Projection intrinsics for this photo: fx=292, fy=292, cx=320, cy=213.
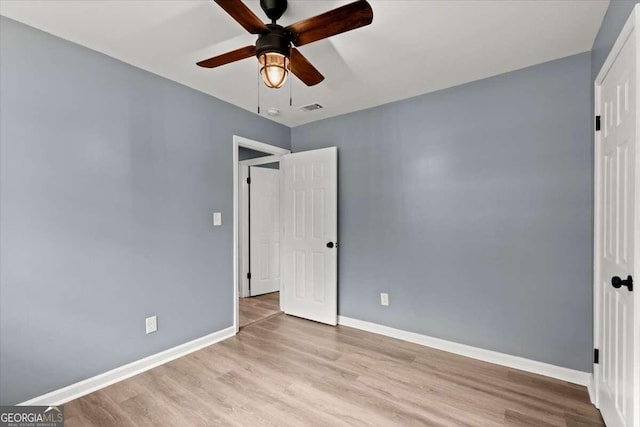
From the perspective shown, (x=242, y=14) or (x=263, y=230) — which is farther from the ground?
(x=242, y=14)

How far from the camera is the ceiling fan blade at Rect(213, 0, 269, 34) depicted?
1.27m

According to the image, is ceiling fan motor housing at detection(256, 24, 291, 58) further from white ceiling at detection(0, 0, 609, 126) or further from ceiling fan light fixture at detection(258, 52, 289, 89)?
white ceiling at detection(0, 0, 609, 126)

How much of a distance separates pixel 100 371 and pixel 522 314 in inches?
132

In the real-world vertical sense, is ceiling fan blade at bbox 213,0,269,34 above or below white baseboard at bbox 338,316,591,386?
above

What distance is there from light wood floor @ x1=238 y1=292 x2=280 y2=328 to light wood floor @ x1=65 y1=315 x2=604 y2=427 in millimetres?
765

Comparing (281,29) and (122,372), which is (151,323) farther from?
(281,29)

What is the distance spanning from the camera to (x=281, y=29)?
1.48 m

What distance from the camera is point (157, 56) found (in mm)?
2268

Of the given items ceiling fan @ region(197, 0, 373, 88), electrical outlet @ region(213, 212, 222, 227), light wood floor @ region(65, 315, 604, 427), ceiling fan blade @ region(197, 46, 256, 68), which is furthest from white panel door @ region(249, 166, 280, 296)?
ceiling fan @ region(197, 0, 373, 88)

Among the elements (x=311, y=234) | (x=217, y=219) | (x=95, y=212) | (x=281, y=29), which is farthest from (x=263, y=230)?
(x=281, y=29)

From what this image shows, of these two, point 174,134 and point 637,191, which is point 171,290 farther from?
point 637,191

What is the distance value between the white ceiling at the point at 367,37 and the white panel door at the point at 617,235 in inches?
20.3

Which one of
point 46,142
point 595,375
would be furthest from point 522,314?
point 46,142

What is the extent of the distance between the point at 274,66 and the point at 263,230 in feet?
Result: 11.7
